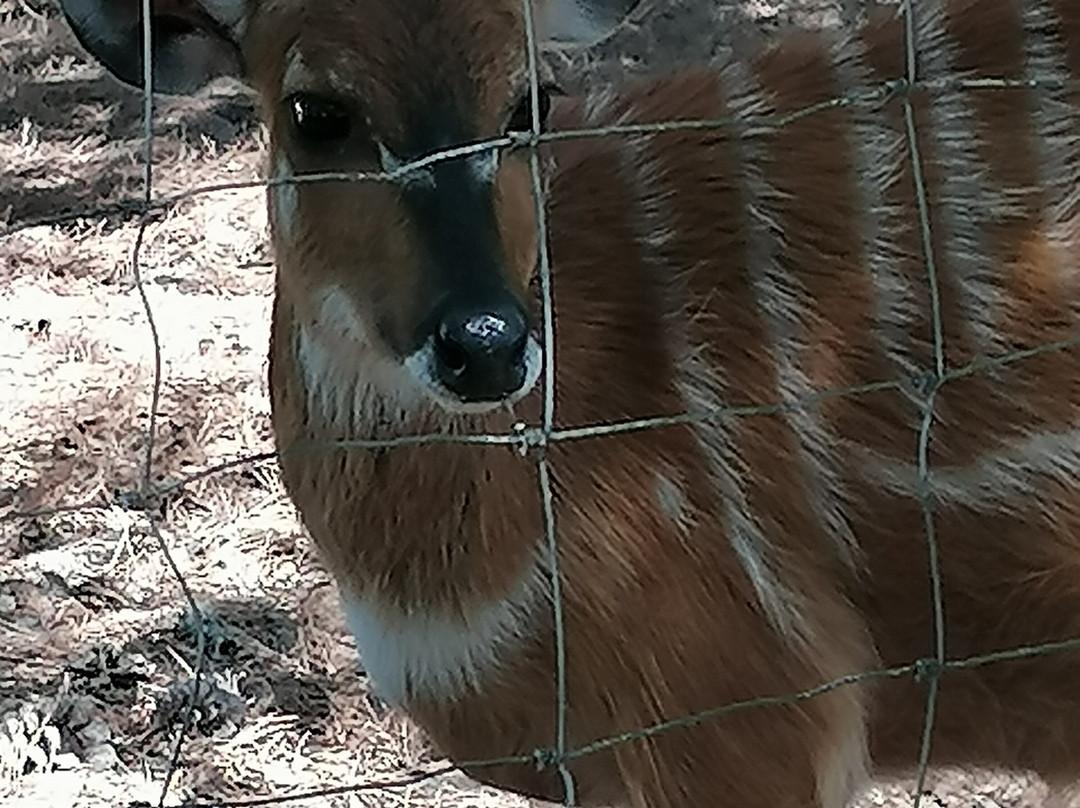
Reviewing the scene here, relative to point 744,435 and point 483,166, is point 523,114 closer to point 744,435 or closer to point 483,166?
point 483,166

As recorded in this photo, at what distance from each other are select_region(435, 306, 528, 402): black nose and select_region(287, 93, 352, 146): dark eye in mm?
289

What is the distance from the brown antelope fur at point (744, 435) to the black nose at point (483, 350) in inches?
8.9

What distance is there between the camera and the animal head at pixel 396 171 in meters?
2.06

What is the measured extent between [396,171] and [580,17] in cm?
59

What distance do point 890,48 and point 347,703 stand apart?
1491mm

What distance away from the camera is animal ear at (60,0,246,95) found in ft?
7.73


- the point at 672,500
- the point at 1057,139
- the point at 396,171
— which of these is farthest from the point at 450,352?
the point at 1057,139

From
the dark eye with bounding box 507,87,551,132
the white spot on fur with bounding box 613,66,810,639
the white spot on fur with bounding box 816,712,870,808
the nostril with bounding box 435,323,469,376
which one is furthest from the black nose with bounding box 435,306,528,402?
the white spot on fur with bounding box 816,712,870,808

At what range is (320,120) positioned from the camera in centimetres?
220

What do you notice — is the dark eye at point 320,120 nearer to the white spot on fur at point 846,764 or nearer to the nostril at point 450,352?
Answer: the nostril at point 450,352

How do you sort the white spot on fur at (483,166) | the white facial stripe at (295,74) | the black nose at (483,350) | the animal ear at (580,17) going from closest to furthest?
the black nose at (483,350)
the white spot on fur at (483,166)
the white facial stripe at (295,74)
the animal ear at (580,17)

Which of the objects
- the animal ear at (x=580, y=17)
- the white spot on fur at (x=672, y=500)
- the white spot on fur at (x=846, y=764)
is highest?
the animal ear at (x=580, y=17)

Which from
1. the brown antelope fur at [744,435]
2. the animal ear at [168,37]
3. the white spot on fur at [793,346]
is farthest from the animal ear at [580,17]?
the animal ear at [168,37]

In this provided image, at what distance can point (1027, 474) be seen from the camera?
2.42 meters
